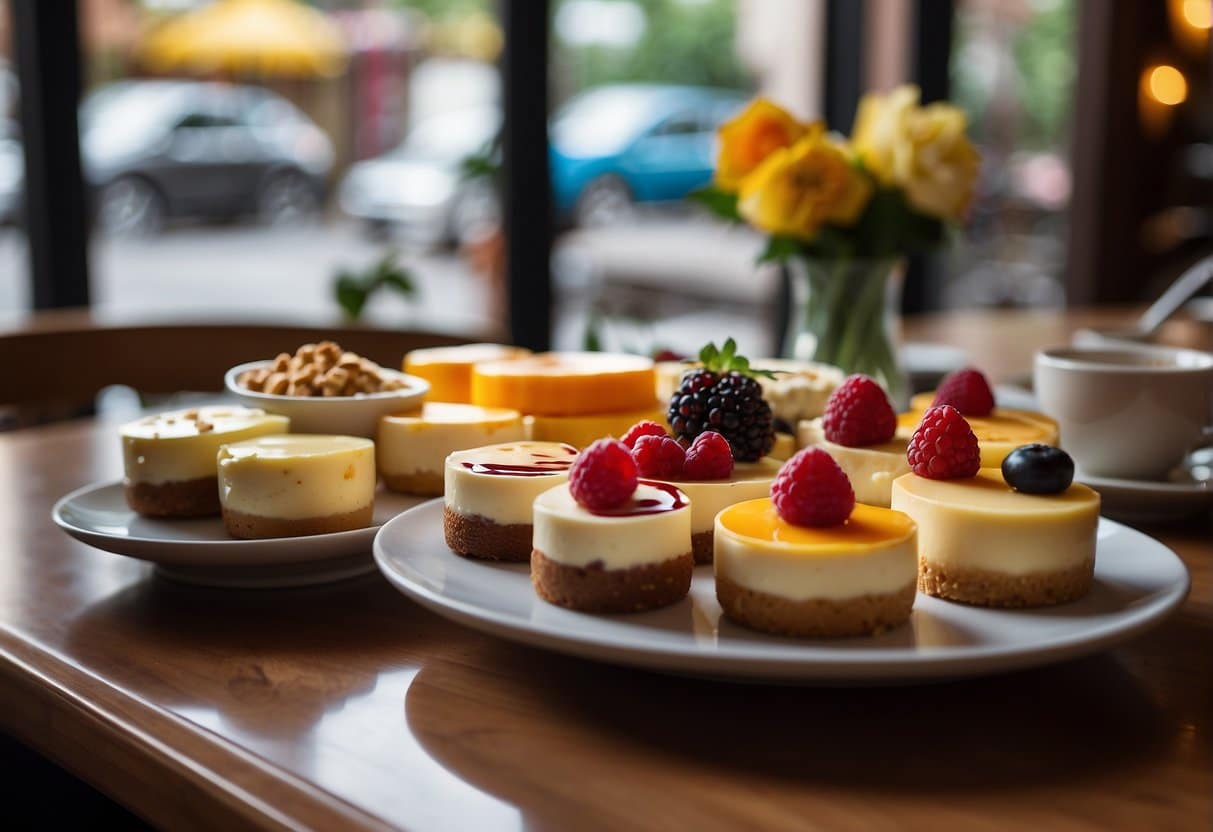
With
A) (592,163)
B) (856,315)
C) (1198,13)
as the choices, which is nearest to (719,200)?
(856,315)

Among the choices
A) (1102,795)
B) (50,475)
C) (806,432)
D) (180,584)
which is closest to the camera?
(1102,795)

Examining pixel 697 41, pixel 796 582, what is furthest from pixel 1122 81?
pixel 796 582

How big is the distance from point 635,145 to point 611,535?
3878mm

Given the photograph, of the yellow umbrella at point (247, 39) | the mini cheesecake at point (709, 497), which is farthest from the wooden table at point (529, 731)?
the yellow umbrella at point (247, 39)

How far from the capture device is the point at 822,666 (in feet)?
2.19

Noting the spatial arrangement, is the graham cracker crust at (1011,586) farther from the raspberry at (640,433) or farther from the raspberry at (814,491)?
the raspberry at (640,433)

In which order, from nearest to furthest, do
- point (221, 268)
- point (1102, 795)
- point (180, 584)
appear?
1. point (1102, 795)
2. point (180, 584)
3. point (221, 268)

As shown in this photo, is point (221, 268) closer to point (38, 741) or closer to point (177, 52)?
point (177, 52)

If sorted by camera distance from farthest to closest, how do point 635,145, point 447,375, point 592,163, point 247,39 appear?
1. point 635,145
2. point 592,163
3. point 247,39
4. point 447,375

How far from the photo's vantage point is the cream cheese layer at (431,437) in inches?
41.7

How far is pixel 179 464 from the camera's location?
1.00m

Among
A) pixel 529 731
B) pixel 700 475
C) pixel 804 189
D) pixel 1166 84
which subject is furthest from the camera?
pixel 1166 84

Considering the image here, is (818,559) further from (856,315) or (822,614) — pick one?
(856,315)

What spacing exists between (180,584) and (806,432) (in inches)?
21.8
